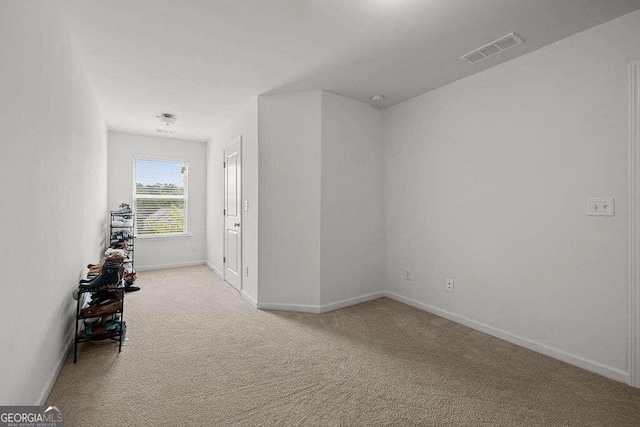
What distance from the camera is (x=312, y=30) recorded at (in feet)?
7.27

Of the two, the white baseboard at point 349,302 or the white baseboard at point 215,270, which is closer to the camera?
the white baseboard at point 349,302

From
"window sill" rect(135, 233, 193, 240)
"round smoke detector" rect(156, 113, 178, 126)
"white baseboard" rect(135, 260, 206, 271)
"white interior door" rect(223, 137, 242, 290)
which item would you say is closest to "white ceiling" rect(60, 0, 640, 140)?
"round smoke detector" rect(156, 113, 178, 126)

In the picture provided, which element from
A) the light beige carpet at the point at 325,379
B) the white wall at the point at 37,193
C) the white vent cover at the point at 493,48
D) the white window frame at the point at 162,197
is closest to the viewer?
the white wall at the point at 37,193

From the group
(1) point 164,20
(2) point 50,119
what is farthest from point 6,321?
(1) point 164,20

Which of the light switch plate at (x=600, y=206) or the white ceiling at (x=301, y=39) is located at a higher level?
the white ceiling at (x=301, y=39)

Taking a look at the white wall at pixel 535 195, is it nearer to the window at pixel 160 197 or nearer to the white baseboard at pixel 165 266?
the white baseboard at pixel 165 266

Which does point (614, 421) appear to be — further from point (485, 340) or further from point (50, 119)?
point (50, 119)

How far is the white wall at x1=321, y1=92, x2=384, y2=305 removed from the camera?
3.38 m

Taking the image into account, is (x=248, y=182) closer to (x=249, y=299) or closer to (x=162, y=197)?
(x=249, y=299)

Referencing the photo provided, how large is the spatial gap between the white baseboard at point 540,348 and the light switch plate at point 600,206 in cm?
110

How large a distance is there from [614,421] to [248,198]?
3588mm

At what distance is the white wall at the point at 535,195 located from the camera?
206 cm

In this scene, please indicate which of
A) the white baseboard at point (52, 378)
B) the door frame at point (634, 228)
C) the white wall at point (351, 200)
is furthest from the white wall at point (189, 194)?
the door frame at point (634, 228)

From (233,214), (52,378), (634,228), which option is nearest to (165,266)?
(233,214)
